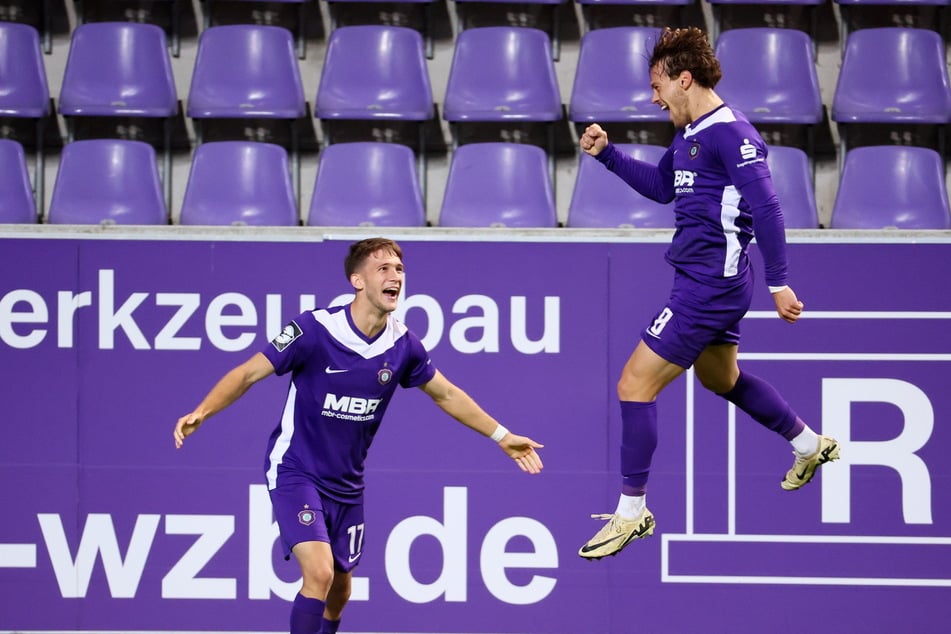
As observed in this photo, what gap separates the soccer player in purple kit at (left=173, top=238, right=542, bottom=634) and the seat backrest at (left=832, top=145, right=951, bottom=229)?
2982 millimetres

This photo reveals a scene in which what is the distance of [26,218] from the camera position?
23.2 feet

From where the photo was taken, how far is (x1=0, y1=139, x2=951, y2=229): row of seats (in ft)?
23.3

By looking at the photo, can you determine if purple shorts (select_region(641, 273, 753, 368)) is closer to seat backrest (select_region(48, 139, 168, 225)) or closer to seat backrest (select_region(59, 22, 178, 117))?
seat backrest (select_region(48, 139, 168, 225))

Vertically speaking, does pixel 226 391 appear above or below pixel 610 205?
below

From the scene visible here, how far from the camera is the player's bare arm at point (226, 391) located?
15.5 feet

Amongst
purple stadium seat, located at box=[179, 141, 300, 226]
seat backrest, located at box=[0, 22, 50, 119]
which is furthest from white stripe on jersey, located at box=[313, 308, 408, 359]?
seat backrest, located at box=[0, 22, 50, 119]

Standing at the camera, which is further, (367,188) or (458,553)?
(367,188)

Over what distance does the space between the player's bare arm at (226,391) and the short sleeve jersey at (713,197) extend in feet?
5.39

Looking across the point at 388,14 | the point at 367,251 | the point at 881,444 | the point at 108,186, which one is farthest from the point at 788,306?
the point at 388,14

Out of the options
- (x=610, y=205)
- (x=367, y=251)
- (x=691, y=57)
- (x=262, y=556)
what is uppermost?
(x=691, y=57)

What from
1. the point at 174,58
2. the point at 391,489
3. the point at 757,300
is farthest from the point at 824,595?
the point at 174,58

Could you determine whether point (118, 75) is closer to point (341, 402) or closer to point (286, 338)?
point (286, 338)

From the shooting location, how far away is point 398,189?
726 centimetres

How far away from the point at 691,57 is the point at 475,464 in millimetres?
2559
